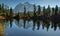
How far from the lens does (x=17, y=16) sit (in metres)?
6.52

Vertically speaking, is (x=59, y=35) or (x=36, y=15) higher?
(x=36, y=15)

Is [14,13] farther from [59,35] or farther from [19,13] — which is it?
[59,35]

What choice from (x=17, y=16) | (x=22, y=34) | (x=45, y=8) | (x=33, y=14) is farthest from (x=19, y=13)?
(x=22, y=34)

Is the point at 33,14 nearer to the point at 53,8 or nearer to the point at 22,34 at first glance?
the point at 53,8

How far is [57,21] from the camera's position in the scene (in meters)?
6.85

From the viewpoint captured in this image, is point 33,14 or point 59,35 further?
point 33,14

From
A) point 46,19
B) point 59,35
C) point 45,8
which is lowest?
point 59,35

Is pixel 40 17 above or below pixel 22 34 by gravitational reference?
above

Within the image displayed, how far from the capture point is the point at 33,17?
21.9ft

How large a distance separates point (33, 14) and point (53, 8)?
3.02 ft

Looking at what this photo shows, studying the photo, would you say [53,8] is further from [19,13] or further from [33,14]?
[19,13]

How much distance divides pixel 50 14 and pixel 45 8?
33 centimetres

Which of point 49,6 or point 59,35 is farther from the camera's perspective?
point 49,6

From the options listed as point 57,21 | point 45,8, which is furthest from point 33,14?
point 57,21
